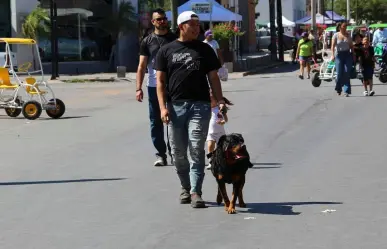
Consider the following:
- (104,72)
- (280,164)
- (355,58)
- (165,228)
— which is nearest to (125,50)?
(104,72)

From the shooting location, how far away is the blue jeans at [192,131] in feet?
27.9

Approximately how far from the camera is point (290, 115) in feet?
58.4

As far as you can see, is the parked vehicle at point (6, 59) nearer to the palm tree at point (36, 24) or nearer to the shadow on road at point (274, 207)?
the palm tree at point (36, 24)

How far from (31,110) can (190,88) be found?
1049 centimetres

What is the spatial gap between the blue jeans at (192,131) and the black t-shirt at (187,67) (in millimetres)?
85

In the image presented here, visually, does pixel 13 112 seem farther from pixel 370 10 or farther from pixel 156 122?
pixel 370 10

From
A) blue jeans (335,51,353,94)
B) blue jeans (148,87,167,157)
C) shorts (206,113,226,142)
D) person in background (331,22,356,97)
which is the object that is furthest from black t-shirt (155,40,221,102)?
blue jeans (335,51,353,94)

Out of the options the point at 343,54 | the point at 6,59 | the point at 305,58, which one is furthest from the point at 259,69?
the point at 6,59

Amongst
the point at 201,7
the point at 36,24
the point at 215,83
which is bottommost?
the point at 215,83

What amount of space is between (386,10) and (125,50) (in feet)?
164

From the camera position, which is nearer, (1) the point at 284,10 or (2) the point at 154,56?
(2) the point at 154,56

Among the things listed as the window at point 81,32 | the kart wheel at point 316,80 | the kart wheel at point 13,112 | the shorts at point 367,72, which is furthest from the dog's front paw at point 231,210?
the window at point 81,32

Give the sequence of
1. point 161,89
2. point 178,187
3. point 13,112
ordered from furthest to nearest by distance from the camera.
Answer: point 13,112 → point 178,187 → point 161,89

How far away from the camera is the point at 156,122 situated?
11.2m
